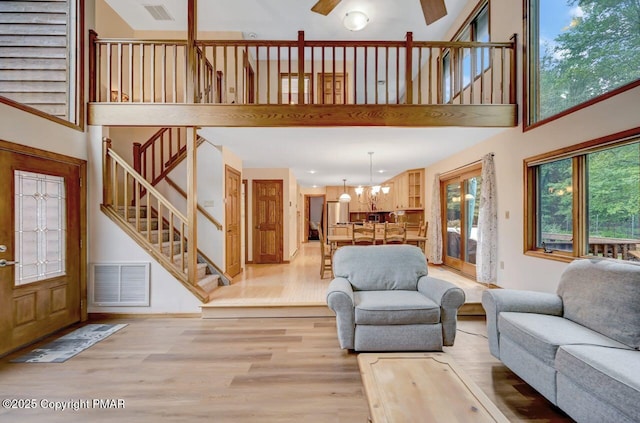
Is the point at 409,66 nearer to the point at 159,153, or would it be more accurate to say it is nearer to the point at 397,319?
the point at 397,319

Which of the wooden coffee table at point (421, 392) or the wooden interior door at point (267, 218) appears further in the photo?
the wooden interior door at point (267, 218)

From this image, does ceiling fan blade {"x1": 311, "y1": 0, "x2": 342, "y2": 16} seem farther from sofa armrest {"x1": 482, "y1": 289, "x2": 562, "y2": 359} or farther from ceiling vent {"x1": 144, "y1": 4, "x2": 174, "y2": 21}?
ceiling vent {"x1": 144, "y1": 4, "x2": 174, "y2": 21}

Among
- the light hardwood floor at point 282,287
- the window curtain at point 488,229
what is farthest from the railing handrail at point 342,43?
the light hardwood floor at point 282,287

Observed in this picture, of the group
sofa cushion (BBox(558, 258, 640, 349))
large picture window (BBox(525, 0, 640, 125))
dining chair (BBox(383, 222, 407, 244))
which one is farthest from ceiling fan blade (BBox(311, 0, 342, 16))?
sofa cushion (BBox(558, 258, 640, 349))

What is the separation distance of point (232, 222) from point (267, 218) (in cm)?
166

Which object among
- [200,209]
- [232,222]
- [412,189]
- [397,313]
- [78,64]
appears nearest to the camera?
[397,313]

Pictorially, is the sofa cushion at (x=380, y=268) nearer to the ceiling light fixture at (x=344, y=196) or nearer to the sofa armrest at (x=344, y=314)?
the sofa armrest at (x=344, y=314)

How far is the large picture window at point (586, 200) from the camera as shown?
2.59 m

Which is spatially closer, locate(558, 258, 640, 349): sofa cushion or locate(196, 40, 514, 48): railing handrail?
locate(558, 258, 640, 349): sofa cushion

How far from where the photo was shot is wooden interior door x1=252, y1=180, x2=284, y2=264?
715cm

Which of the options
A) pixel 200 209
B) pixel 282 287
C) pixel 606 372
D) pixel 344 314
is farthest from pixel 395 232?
pixel 606 372

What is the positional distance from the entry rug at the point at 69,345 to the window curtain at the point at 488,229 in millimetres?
4778

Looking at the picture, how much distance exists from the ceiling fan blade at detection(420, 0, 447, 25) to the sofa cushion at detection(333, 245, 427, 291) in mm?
2604

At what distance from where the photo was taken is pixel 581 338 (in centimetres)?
196
